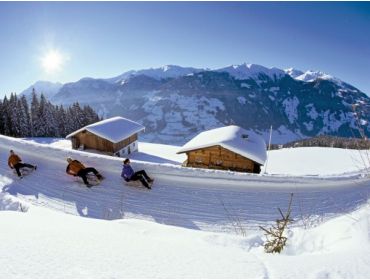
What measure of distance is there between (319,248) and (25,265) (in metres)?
3.27

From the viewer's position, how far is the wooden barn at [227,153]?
20047 mm

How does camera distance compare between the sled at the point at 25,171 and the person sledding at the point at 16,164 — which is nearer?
the person sledding at the point at 16,164

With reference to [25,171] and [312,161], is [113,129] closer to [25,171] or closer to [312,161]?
[25,171]

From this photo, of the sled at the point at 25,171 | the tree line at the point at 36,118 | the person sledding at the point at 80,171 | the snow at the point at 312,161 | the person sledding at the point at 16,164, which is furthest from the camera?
the tree line at the point at 36,118

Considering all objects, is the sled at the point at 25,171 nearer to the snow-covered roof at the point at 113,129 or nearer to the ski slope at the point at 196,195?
the ski slope at the point at 196,195

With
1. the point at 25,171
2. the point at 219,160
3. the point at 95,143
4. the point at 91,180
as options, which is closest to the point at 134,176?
the point at 91,180

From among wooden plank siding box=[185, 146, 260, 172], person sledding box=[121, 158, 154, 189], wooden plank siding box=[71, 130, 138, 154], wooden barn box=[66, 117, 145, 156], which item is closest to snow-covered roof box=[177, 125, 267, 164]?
wooden plank siding box=[185, 146, 260, 172]

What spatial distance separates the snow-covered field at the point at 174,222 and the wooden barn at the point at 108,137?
2004 centimetres

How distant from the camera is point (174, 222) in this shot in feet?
32.0

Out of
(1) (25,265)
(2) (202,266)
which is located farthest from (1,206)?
(2) (202,266)

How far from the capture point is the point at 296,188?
10930mm

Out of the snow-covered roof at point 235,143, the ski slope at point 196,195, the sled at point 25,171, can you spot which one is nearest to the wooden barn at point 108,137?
the snow-covered roof at point 235,143

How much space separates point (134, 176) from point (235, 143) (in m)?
10.8

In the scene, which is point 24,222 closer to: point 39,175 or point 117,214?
point 117,214
